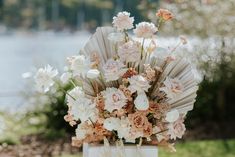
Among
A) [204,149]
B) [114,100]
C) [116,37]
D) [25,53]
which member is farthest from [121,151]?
[25,53]

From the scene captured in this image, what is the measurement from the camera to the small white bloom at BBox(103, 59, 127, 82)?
275 cm

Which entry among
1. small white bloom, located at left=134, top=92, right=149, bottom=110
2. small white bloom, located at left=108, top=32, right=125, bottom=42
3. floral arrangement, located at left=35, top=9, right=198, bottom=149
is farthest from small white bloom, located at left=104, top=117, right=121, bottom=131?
small white bloom, located at left=108, top=32, right=125, bottom=42

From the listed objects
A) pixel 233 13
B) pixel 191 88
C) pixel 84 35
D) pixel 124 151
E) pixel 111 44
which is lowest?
pixel 124 151

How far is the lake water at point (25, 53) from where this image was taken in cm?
846

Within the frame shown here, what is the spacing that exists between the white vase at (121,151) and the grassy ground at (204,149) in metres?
2.81

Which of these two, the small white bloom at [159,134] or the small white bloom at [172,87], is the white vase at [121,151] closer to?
the small white bloom at [159,134]

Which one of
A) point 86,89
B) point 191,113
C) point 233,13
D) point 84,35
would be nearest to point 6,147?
point 191,113

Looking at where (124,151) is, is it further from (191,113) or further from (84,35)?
(84,35)

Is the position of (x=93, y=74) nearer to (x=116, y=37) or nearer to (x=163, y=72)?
(x=116, y=37)

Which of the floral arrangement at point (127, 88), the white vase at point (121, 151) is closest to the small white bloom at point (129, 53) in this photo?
the floral arrangement at point (127, 88)

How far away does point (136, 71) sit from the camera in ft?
9.32

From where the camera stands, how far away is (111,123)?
277cm

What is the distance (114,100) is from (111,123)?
10cm

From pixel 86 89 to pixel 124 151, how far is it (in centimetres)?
31
